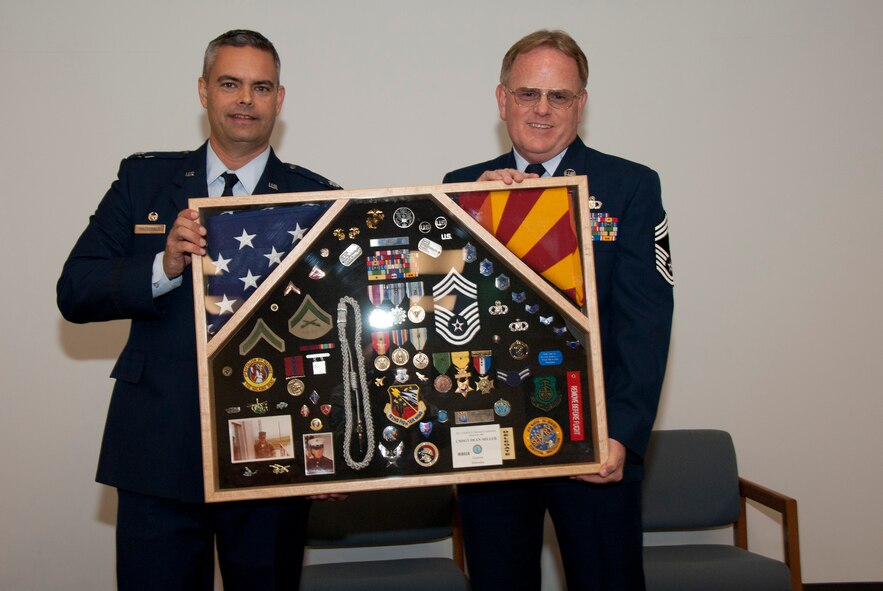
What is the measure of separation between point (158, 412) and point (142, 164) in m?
0.72

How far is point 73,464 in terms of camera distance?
412 cm

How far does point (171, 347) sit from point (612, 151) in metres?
2.46

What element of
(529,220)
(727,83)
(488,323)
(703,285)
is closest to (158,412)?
(488,323)

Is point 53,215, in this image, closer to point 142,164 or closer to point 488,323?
point 142,164

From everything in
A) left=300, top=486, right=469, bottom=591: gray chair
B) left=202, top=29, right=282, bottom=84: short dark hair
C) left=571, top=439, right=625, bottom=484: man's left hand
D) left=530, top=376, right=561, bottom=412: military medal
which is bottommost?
left=300, top=486, right=469, bottom=591: gray chair

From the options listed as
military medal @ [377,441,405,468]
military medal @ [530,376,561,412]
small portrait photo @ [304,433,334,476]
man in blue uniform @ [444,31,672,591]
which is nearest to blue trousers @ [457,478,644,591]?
man in blue uniform @ [444,31,672,591]

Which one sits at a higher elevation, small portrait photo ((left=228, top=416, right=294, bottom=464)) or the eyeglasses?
the eyeglasses

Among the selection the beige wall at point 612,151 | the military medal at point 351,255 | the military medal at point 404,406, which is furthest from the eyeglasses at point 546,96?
the beige wall at point 612,151

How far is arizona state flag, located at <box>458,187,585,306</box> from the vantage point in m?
2.41

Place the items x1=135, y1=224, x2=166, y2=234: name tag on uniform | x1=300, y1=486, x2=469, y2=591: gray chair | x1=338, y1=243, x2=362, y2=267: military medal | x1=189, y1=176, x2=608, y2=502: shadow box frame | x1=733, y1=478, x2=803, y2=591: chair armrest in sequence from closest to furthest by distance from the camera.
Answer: x1=189, y1=176, x2=608, y2=502: shadow box frame
x1=338, y1=243, x2=362, y2=267: military medal
x1=135, y1=224, x2=166, y2=234: name tag on uniform
x1=733, y1=478, x2=803, y2=591: chair armrest
x1=300, y1=486, x2=469, y2=591: gray chair

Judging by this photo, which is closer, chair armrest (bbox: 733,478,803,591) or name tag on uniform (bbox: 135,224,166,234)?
name tag on uniform (bbox: 135,224,166,234)

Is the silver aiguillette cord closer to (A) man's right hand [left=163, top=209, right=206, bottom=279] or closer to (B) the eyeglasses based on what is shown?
(A) man's right hand [left=163, top=209, right=206, bottom=279]

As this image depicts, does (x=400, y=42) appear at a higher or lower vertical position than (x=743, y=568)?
higher

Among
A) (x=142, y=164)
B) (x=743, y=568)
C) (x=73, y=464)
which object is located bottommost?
(x=743, y=568)
